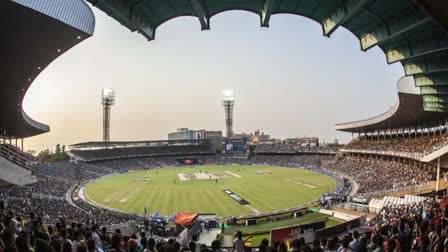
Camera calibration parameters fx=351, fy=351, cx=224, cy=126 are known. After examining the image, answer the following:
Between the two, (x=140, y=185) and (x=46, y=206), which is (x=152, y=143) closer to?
(x=140, y=185)

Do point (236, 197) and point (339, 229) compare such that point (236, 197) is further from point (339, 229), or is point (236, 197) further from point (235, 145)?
point (235, 145)

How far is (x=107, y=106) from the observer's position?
10644 centimetres

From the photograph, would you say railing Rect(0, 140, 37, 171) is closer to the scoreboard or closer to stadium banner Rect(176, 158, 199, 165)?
stadium banner Rect(176, 158, 199, 165)

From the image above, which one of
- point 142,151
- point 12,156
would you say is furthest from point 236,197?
point 142,151

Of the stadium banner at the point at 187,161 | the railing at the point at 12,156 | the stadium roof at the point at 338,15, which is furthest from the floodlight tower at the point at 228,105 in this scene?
the stadium roof at the point at 338,15

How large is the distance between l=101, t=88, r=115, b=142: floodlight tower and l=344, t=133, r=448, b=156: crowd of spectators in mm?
68878

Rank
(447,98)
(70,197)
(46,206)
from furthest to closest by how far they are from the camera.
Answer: (70,197) < (46,206) < (447,98)

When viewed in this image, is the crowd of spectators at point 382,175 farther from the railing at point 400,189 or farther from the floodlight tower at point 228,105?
the floodlight tower at point 228,105

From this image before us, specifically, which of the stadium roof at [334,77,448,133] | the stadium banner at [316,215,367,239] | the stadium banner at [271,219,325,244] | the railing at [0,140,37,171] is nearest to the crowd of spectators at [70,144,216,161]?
the stadium roof at [334,77,448,133]

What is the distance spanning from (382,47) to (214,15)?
5817mm

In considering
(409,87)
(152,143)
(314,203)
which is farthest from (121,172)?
(409,87)

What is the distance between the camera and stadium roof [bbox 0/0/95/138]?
40.5 feet

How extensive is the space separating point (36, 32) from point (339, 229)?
2133 cm

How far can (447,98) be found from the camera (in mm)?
17641
